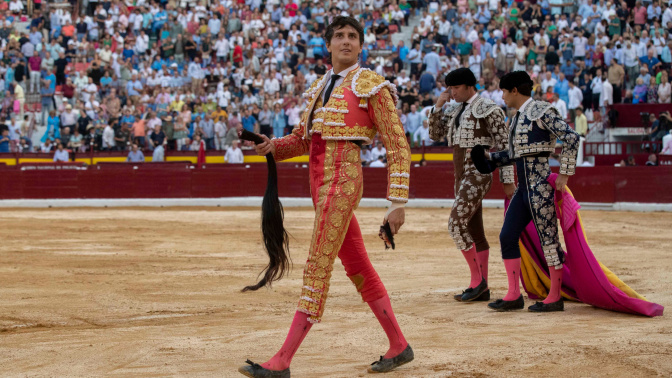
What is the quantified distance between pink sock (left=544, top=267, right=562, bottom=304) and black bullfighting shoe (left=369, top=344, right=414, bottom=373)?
1894 mm

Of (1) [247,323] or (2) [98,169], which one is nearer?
(1) [247,323]

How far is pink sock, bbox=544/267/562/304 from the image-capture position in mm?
5641

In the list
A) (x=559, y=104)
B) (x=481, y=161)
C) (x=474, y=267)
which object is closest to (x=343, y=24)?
(x=481, y=161)

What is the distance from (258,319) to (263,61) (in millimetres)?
14640

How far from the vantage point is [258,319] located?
5.41 metres

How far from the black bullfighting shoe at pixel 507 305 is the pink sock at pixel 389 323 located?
5.74ft

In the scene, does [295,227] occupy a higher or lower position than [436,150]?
lower

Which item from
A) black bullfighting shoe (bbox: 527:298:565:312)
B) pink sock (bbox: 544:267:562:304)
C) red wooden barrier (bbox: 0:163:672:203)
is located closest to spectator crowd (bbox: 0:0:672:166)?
red wooden barrier (bbox: 0:163:672:203)

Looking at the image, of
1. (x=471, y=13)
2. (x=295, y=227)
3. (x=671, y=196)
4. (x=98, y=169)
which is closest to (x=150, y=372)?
(x=295, y=227)

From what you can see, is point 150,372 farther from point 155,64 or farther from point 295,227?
point 155,64

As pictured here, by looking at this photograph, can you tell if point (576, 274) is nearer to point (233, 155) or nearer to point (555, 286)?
point (555, 286)

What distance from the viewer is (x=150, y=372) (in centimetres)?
395

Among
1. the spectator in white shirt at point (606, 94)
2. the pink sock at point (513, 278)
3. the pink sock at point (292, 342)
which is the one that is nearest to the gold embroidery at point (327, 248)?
the pink sock at point (292, 342)

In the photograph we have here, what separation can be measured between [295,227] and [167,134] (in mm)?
6451
